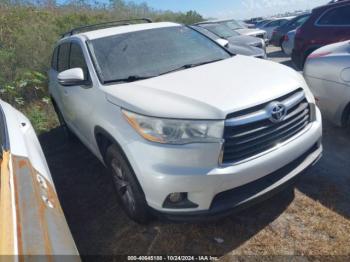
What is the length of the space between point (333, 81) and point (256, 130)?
1955mm

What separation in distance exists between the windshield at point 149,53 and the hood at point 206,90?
0.71 feet

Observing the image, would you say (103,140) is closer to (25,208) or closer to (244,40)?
(25,208)

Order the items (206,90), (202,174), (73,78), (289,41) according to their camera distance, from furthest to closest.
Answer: (289,41)
(73,78)
(206,90)
(202,174)

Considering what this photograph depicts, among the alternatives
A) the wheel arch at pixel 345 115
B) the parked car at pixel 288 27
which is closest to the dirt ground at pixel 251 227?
the wheel arch at pixel 345 115

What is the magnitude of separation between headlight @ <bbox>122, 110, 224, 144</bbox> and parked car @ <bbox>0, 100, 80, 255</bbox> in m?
0.80

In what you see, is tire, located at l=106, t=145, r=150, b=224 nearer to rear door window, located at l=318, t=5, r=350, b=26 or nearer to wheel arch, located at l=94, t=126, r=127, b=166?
wheel arch, located at l=94, t=126, r=127, b=166

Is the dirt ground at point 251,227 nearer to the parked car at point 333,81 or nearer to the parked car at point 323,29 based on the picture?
the parked car at point 333,81

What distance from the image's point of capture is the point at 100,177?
13.3 ft

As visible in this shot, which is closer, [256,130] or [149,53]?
[256,130]

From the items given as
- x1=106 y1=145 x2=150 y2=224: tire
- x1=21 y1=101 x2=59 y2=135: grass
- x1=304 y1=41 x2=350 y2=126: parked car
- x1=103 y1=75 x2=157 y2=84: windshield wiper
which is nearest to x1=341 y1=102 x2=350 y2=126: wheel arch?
x1=304 y1=41 x2=350 y2=126: parked car

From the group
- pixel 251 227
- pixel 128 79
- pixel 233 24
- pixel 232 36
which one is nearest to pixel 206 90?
pixel 128 79

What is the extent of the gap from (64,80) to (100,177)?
1.39m

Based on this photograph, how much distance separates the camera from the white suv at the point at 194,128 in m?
2.28

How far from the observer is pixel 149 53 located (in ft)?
11.2
